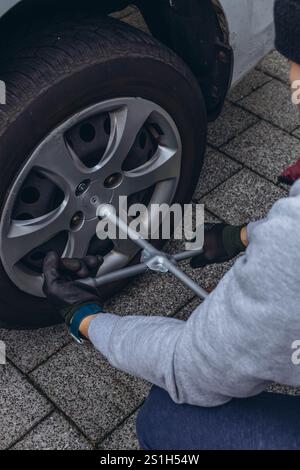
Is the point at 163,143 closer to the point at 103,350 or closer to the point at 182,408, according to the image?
the point at 103,350

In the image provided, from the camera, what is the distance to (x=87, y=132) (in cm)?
205

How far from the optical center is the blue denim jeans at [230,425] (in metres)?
1.51

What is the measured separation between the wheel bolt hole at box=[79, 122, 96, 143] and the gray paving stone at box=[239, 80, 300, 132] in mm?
1348

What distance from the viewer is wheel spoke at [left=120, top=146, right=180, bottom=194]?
7.20 ft

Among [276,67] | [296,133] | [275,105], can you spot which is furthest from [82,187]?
[276,67]

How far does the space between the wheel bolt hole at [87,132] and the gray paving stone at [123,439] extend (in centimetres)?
92

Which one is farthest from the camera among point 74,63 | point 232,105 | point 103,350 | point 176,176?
point 232,105

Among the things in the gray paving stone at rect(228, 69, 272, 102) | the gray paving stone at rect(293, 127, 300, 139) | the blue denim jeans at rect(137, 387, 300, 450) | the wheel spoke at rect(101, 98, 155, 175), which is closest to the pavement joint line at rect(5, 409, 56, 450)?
the blue denim jeans at rect(137, 387, 300, 450)

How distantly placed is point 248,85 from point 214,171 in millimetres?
679

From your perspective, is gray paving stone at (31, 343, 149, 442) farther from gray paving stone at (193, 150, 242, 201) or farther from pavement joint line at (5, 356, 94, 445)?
gray paving stone at (193, 150, 242, 201)

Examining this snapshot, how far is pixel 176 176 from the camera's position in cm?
237

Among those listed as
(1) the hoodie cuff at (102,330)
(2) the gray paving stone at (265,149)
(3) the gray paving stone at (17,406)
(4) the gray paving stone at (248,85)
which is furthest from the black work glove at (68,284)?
(4) the gray paving stone at (248,85)
